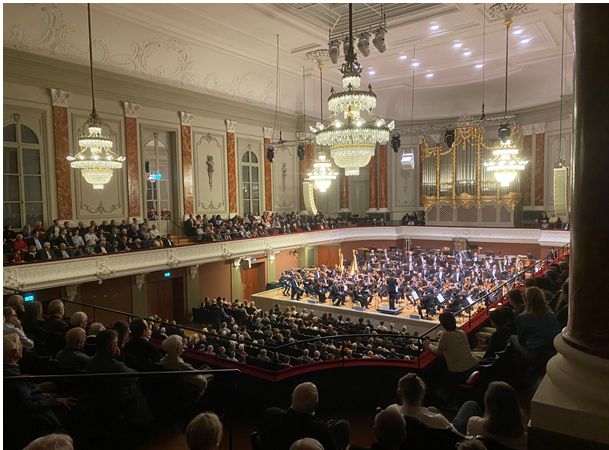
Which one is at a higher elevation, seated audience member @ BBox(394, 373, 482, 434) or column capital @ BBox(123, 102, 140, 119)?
column capital @ BBox(123, 102, 140, 119)

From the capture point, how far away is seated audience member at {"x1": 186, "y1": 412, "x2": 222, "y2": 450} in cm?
233

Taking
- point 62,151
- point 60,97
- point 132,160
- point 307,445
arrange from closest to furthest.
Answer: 1. point 307,445
2. point 60,97
3. point 62,151
4. point 132,160

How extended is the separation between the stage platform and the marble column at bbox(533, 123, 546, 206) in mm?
9824

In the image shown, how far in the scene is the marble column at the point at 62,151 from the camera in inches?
490

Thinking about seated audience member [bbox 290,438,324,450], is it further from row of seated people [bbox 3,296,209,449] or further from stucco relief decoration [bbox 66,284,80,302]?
stucco relief decoration [bbox 66,284,80,302]

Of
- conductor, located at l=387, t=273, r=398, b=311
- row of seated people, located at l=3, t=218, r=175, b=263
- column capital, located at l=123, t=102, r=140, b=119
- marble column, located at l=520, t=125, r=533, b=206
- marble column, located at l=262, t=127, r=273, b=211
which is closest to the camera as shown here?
row of seated people, located at l=3, t=218, r=175, b=263

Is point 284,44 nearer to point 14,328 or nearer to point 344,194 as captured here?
point 344,194

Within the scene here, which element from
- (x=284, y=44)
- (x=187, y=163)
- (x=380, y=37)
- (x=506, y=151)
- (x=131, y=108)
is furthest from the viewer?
(x=187, y=163)

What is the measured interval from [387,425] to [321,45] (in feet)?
50.1

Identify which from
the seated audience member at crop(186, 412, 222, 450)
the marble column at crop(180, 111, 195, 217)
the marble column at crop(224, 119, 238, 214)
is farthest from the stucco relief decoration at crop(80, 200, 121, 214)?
the seated audience member at crop(186, 412, 222, 450)

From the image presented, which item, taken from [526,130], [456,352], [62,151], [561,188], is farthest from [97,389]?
[526,130]

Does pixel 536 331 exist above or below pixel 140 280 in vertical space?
above

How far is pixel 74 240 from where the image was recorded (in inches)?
451

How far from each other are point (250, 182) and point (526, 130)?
13.5 metres
